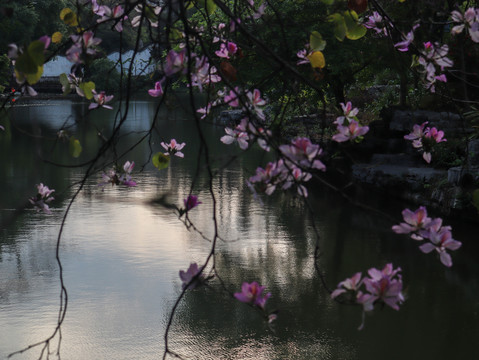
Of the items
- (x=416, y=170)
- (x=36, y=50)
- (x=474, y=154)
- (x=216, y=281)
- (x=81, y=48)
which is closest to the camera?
(x=36, y=50)

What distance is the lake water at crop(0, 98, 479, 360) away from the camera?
226 inches

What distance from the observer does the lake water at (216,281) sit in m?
5.74

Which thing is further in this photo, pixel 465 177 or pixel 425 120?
pixel 425 120

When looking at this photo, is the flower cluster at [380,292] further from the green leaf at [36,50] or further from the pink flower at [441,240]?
the green leaf at [36,50]

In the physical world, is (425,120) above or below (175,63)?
above

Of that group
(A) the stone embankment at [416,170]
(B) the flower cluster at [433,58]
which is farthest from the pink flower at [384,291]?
(A) the stone embankment at [416,170]

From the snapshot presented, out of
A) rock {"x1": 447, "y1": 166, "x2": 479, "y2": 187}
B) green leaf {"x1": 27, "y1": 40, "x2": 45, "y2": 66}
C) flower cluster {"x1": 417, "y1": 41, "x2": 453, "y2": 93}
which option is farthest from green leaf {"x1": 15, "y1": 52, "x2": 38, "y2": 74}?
rock {"x1": 447, "y1": 166, "x2": 479, "y2": 187}

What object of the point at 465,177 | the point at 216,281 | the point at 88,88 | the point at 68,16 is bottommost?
the point at 216,281

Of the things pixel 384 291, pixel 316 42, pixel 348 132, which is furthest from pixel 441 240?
pixel 316 42

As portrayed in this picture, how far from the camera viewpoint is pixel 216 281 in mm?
7676

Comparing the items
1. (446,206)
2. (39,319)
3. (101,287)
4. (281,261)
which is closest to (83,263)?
(101,287)

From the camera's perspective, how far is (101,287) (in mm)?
7094

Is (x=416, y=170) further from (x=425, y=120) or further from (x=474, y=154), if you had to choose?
(x=474, y=154)

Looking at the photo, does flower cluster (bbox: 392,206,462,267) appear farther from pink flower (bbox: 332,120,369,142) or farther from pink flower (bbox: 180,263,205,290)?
pink flower (bbox: 180,263,205,290)
